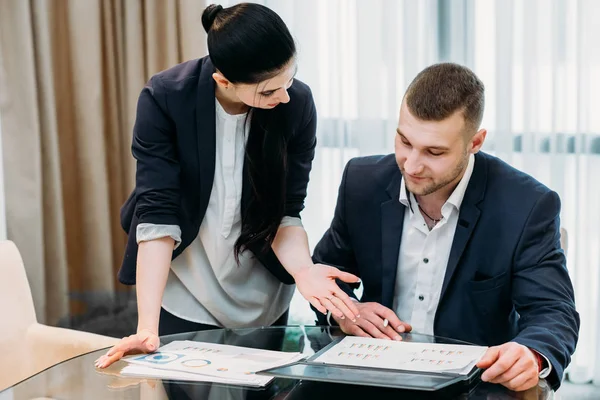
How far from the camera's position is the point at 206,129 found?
6.57ft

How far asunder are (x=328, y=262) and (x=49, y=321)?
1.88 m

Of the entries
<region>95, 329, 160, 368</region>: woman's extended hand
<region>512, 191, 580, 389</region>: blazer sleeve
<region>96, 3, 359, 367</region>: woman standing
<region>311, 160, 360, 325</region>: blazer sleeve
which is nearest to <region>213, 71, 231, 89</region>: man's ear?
<region>96, 3, 359, 367</region>: woman standing

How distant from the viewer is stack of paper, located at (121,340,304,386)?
1.59 meters

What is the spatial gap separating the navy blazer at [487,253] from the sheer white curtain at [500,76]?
48.0 inches

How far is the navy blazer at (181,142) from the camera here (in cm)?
199

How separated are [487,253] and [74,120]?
233 centimetres

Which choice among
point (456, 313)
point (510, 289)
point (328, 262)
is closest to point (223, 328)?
point (328, 262)

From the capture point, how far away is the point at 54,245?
11.8ft

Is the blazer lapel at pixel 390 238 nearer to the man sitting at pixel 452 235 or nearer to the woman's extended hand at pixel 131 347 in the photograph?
the man sitting at pixel 452 235

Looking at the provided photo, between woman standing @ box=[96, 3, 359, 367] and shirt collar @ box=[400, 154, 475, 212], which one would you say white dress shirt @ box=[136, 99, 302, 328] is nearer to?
woman standing @ box=[96, 3, 359, 367]

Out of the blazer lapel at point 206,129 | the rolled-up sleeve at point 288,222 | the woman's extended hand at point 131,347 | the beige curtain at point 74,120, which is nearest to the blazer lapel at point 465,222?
the rolled-up sleeve at point 288,222

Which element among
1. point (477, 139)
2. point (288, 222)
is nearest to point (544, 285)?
point (477, 139)

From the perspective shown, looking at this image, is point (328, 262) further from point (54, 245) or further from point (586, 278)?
point (54, 245)

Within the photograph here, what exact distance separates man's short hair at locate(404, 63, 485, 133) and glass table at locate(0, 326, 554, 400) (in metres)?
0.54
